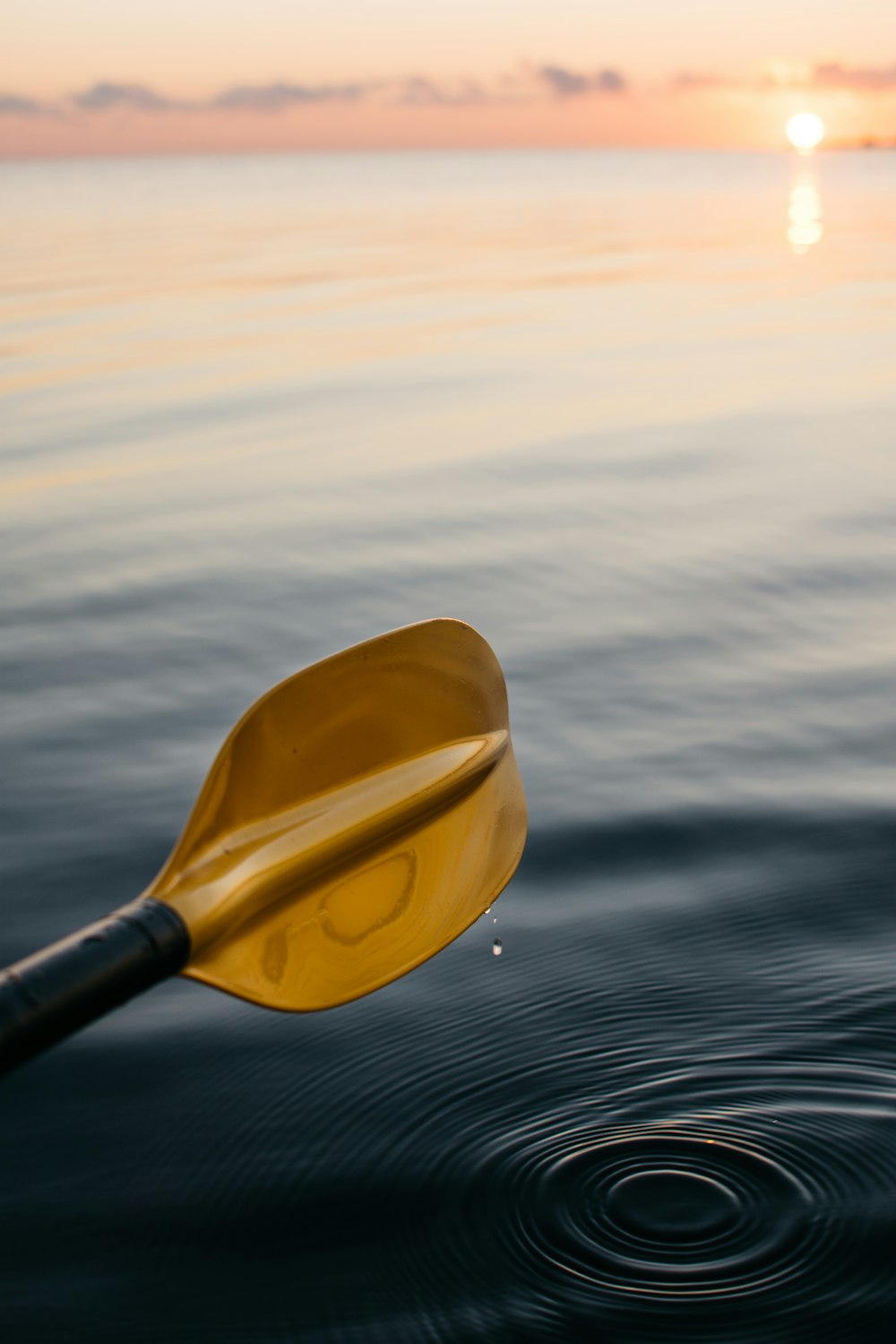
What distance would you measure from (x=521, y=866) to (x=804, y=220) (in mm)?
30662

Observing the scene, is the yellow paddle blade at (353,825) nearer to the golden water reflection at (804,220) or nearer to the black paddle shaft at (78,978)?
the black paddle shaft at (78,978)

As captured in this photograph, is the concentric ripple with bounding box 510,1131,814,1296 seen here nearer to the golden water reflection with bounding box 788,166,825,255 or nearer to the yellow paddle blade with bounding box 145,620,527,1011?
the yellow paddle blade with bounding box 145,620,527,1011

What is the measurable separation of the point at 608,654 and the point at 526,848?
151 cm

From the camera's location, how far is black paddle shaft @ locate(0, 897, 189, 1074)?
5.36 feet

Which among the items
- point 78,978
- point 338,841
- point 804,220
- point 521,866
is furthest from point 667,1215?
point 804,220

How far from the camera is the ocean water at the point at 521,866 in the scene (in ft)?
7.27

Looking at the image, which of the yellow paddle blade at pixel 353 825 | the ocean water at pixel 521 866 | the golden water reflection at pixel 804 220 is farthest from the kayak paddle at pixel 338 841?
the golden water reflection at pixel 804 220

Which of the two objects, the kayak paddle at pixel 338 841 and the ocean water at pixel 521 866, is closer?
the kayak paddle at pixel 338 841

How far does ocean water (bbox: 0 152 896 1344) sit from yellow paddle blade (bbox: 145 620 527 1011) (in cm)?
41

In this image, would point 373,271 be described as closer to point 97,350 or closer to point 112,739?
point 97,350

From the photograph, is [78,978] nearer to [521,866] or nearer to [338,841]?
[338,841]

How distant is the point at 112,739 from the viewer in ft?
14.4

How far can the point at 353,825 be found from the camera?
2.31m

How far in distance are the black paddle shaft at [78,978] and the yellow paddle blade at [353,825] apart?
11cm
